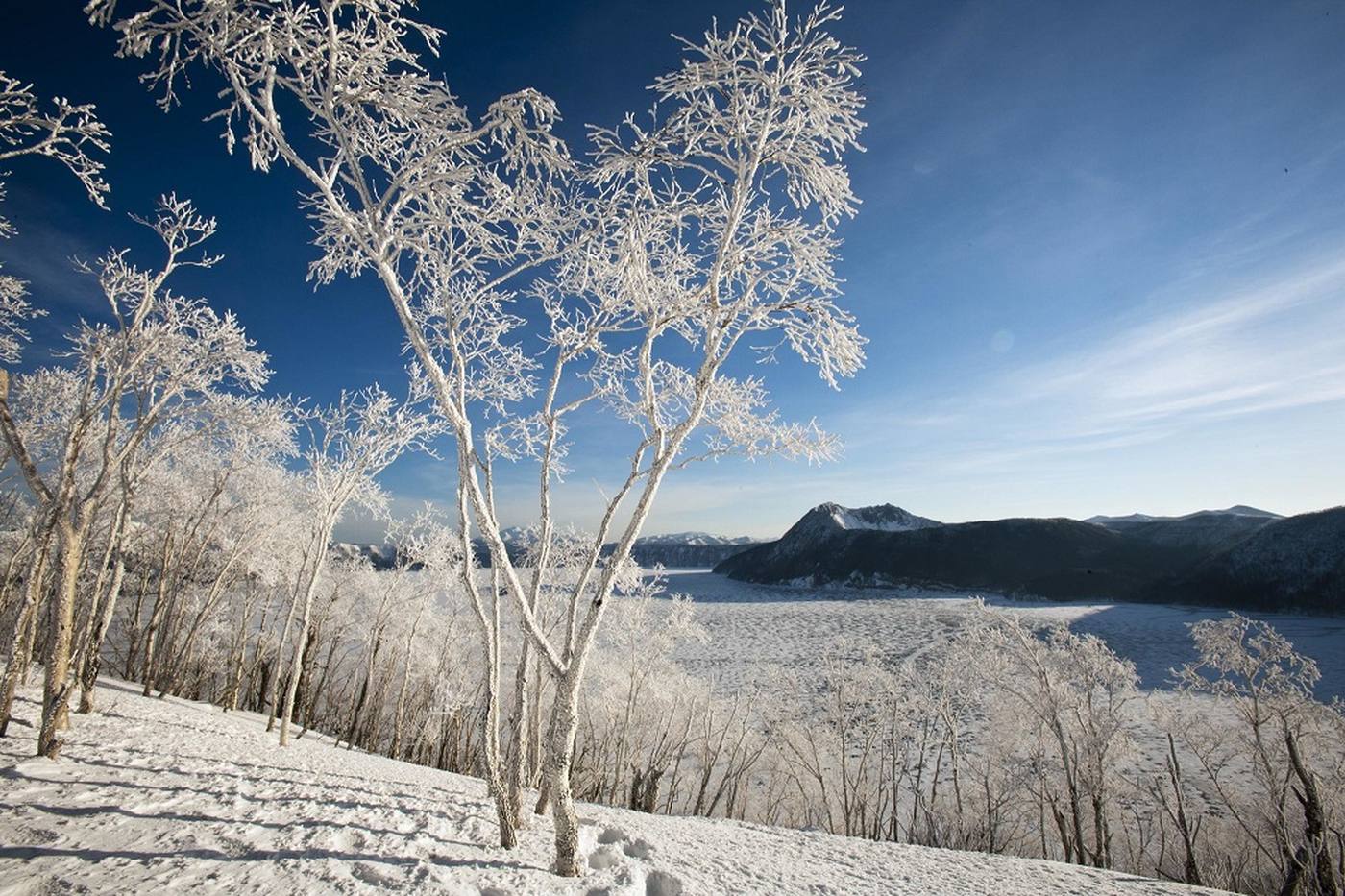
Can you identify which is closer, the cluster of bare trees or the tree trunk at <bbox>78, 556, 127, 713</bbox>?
the tree trunk at <bbox>78, 556, 127, 713</bbox>

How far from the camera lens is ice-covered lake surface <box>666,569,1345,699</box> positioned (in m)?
30.8

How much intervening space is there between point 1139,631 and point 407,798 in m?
48.0

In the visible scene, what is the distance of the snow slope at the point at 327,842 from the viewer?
4.16m

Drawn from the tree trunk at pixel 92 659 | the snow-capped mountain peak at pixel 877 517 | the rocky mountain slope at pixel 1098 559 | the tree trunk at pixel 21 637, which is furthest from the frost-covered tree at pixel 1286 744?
the snow-capped mountain peak at pixel 877 517

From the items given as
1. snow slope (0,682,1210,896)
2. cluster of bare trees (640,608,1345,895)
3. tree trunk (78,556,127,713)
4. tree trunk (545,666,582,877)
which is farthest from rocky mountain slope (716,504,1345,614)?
tree trunk (78,556,127,713)

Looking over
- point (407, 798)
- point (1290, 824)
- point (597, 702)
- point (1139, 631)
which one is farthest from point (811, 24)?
point (1139, 631)

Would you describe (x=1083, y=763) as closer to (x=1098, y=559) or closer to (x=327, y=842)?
(x=327, y=842)

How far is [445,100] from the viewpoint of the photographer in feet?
15.3

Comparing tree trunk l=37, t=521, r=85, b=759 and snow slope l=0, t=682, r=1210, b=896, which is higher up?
tree trunk l=37, t=521, r=85, b=759

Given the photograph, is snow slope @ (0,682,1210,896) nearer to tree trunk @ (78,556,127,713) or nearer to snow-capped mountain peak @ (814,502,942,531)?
tree trunk @ (78,556,127,713)

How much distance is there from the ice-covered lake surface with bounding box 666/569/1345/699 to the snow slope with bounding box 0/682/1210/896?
1776 centimetres

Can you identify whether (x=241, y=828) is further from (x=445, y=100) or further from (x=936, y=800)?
(x=936, y=800)

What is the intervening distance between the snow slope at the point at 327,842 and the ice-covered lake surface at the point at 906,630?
1776cm

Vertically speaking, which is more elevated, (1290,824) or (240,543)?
(240,543)
